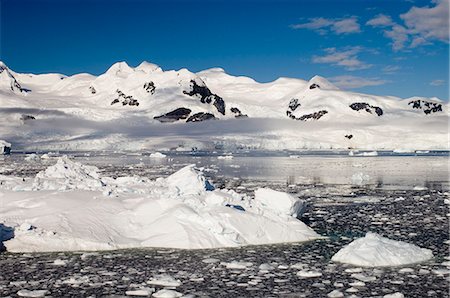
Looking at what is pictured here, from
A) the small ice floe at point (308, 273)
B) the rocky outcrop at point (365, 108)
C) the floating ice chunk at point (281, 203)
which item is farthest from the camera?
the rocky outcrop at point (365, 108)

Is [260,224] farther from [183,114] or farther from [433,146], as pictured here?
[183,114]

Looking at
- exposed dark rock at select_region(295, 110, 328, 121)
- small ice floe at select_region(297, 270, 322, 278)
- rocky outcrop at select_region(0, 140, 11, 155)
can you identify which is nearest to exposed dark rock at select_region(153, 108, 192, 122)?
exposed dark rock at select_region(295, 110, 328, 121)

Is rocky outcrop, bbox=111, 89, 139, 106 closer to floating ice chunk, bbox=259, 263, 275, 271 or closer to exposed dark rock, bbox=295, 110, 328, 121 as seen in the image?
exposed dark rock, bbox=295, 110, 328, 121

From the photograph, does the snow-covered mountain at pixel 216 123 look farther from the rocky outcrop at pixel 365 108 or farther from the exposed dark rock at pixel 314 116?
the rocky outcrop at pixel 365 108

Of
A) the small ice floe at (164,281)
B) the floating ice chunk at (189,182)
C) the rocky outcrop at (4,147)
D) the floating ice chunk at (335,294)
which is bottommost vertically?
the floating ice chunk at (335,294)

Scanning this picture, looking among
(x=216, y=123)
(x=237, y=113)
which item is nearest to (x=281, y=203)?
(x=216, y=123)

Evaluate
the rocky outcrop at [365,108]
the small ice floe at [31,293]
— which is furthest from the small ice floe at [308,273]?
the rocky outcrop at [365,108]

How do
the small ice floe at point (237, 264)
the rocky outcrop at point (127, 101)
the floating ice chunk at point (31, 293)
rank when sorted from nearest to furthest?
1. the floating ice chunk at point (31, 293)
2. the small ice floe at point (237, 264)
3. the rocky outcrop at point (127, 101)
